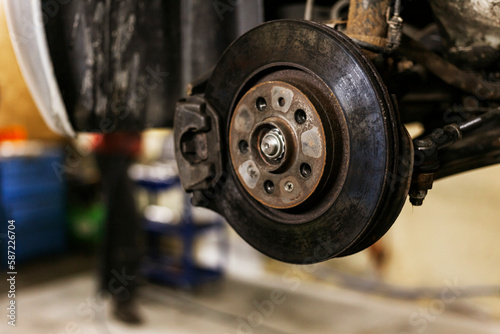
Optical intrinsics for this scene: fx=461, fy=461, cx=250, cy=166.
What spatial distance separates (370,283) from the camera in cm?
256

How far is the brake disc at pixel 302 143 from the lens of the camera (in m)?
0.48

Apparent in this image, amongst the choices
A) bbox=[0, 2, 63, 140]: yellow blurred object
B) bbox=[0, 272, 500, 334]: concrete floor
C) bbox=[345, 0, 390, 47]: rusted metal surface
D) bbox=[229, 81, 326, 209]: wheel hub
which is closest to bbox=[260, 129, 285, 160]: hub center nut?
bbox=[229, 81, 326, 209]: wheel hub

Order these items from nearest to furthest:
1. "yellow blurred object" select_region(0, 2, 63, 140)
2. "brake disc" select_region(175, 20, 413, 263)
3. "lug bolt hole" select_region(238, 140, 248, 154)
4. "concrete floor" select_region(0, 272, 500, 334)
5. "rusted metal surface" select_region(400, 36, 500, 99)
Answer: "brake disc" select_region(175, 20, 413, 263) → "lug bolt hole" select_region(238, 140, 248, 154) → "rusted metal surface" select_region(400, 36, 500, 99) → "yellow blurred object" select_region(0, 2, 63, 140) → "concrete floor" select_region(0, 272, 500, 334)

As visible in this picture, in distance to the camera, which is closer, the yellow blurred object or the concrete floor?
the yellow blurred object

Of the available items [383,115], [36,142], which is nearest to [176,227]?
[36,142]

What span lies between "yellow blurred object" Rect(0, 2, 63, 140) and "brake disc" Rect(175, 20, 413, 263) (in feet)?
1.73

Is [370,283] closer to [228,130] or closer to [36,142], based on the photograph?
[228,130]

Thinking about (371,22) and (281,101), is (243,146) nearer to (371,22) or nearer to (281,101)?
(281,101)

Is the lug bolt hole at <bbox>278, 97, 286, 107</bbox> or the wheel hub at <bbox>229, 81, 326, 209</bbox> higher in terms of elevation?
the lug bolt hole at <bbox>278, 97, 286, 107</bbox>

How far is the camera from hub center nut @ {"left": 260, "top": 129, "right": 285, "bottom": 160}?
53 centimetres

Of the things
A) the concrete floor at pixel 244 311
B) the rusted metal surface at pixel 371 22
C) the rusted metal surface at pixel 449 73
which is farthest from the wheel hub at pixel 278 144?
the concrete floor at pixel 244 311

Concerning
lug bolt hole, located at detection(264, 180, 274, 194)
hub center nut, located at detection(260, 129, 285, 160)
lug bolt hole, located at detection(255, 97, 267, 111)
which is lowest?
lug bolt hole, located at detection(264, 180, 274, 194)

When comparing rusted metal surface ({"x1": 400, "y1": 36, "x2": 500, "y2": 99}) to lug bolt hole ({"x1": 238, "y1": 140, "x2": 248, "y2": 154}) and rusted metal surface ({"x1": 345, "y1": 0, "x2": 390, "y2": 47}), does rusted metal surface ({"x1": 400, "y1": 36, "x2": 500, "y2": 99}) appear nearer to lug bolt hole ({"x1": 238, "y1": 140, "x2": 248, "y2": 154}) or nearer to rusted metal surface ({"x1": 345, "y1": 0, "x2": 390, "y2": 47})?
rusted metal surface ({"x1": 345, "y1": 0, "x2": 390, "y2": 47})

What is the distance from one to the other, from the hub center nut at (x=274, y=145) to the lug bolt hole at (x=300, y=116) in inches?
1.0
